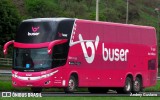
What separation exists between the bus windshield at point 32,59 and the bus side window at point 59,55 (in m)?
0.29

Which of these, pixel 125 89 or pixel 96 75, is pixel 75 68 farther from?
pixel 125 89

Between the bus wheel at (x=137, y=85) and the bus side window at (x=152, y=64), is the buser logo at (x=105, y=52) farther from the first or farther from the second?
the bus side window at (x=152, y=64)

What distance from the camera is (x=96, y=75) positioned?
37.9 meters

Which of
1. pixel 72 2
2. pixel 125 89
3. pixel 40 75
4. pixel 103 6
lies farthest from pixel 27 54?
pixel 103 6

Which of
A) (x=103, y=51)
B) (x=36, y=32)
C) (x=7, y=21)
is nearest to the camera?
(x=36, y=32)

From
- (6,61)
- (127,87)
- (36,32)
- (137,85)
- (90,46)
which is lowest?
(127,87)

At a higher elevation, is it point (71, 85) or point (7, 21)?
point (7, 21)

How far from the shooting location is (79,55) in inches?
1414

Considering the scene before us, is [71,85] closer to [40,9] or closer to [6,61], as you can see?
[6,61]

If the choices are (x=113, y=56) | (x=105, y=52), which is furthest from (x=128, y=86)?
(x=105, y=52)

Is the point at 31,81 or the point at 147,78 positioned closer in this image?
the point at 31,81

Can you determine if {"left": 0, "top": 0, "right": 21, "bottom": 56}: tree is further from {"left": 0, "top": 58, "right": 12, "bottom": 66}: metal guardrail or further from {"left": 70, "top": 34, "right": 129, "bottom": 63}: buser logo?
{"left": 70, "top": 34, "right": 129, "bottom": 63}: buser logo

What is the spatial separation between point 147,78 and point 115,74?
3.35m

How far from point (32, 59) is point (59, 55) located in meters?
1.44
